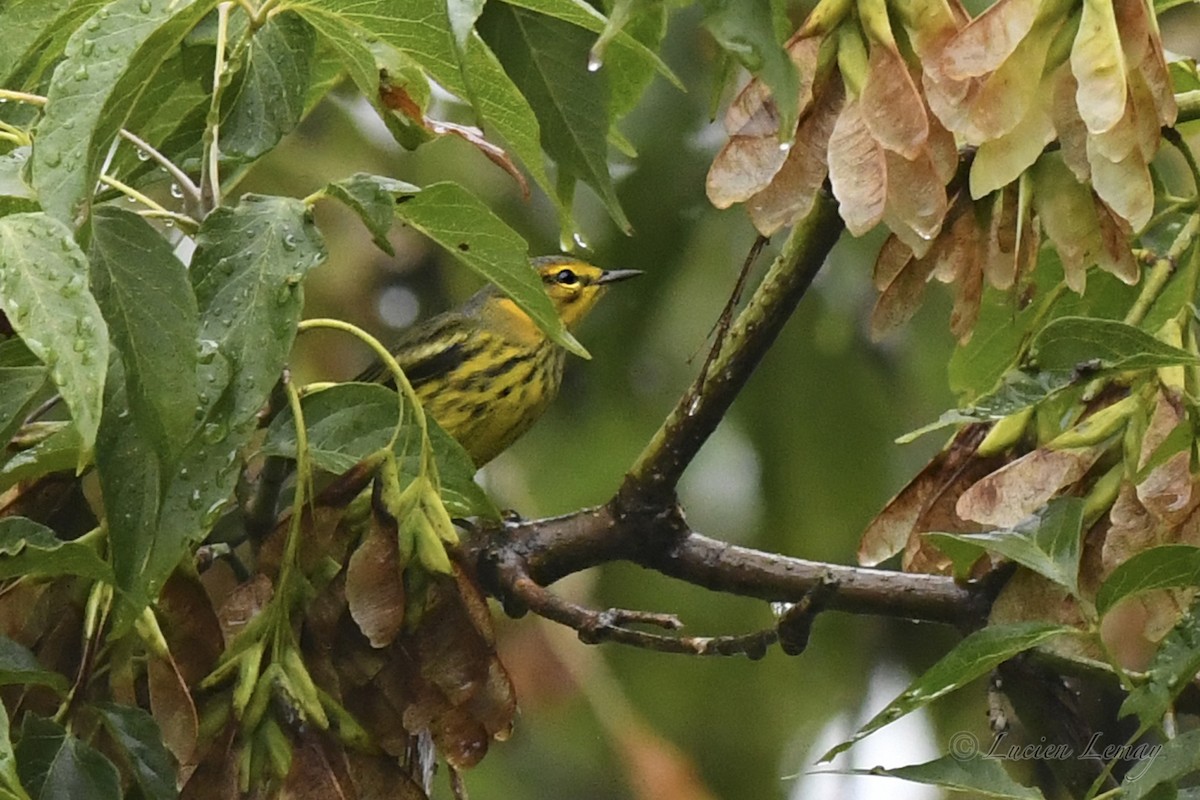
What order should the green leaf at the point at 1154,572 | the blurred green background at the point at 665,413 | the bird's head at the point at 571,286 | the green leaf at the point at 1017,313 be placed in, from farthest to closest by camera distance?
the bird's head at the point at 571,286 < the blurred green background at the point at 665,413 < the green leaf at the point at 1017,313 < the green leaf at the point at 1154,572

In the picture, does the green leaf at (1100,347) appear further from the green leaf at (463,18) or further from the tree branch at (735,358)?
the green leaf at (463,18)

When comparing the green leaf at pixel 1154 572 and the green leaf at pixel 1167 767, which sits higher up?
the green leaf at pixel 1154 572

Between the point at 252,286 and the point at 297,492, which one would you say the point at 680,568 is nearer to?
the point at 297,492

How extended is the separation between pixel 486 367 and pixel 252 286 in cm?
270

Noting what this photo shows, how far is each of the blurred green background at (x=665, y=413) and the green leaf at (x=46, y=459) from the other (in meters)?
2.14

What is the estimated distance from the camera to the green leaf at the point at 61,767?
1.28m

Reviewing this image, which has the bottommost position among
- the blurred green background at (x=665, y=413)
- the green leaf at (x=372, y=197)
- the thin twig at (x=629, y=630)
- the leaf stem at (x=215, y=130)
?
the blurred green background at (x=665, y=413)

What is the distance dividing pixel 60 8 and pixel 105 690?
0.65 metres

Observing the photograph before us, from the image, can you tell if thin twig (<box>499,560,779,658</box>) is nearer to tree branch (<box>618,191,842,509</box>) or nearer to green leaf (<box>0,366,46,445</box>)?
tree branch (<box>618,191,842,509</box>)

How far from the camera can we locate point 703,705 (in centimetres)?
452

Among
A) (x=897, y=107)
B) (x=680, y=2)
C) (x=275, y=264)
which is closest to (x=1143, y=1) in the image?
(x=897, y=107)

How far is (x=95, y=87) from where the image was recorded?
1.24 meters

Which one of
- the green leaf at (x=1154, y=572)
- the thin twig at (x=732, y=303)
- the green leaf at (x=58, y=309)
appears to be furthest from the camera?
the thin twig at (x=732, y=303)

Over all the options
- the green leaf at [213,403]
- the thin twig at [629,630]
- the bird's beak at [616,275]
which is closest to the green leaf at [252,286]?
the green leaf at [213,403]
